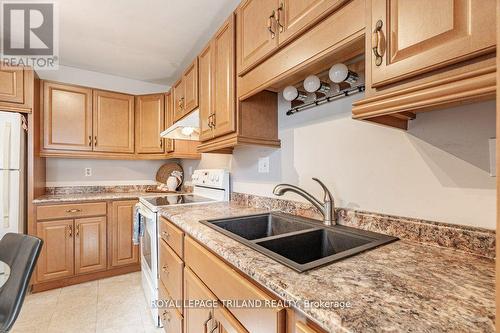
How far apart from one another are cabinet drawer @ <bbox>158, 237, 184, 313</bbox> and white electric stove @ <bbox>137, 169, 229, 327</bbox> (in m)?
0.15

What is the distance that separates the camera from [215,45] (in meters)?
1.66

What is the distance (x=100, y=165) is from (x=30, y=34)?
1.46 metres

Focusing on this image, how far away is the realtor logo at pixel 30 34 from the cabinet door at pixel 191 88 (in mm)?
1041

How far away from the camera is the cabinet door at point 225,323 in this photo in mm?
772

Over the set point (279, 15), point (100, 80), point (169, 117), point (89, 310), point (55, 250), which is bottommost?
point (89, 310)

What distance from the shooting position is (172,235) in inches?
56.2

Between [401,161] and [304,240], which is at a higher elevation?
[401,161]

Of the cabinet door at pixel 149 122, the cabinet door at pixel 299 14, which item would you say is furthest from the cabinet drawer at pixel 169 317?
the cabinet door at pixel 149 122

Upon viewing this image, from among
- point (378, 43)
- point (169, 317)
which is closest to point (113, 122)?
point (169, 317)

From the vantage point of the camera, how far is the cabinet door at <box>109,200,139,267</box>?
2553mm

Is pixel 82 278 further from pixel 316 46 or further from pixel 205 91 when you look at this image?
pixel 316 46

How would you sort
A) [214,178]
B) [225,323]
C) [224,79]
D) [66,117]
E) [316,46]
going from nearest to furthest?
[225,323], [316,46], [224,79], [214,178], [66,117]

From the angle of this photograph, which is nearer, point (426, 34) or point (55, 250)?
point (426, 34)

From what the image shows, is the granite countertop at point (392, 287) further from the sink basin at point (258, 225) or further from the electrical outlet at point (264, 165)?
the electrical outlet at point (264, 165)
